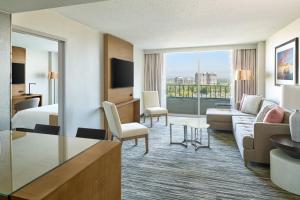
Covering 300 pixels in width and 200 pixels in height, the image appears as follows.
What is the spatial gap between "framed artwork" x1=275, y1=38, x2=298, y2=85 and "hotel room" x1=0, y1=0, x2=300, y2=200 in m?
0.02

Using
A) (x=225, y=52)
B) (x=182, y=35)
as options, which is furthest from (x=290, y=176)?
(x=225, y=52)

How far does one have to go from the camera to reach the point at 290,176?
7.97 ft

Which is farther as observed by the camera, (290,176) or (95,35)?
(95,35)

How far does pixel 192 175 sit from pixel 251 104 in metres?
3.14

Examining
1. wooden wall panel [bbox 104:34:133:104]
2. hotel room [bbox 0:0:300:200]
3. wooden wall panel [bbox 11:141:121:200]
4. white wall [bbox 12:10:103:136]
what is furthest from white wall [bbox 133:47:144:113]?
wooden wall panel [bbox 11:141:121:200]

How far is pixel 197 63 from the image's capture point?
7043 millimetres

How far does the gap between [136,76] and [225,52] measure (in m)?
2.84

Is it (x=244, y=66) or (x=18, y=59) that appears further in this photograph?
(x=18, y=59)

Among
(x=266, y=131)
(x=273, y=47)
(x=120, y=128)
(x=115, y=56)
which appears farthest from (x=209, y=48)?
(x=120, y=128)

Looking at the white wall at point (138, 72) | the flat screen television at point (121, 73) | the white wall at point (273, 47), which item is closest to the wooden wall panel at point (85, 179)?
the flat screen television at point (121, 73)

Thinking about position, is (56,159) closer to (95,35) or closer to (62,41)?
(62,41)

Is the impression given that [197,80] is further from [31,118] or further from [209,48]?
[31,118]

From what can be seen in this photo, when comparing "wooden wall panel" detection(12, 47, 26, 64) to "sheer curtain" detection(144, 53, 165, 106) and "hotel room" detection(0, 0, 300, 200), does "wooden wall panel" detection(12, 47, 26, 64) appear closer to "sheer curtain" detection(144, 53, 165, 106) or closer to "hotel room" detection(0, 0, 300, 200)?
"hotel room" detection(0, 0, 300, 200)

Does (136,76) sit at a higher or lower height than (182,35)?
lower
